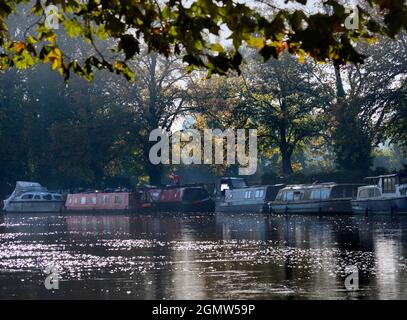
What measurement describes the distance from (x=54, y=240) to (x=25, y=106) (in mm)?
54326

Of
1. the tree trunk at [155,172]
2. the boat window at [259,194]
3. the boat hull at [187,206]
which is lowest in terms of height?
the boat hull at [187,206]

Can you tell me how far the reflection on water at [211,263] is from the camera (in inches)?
762

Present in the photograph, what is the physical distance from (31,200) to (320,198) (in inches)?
1384

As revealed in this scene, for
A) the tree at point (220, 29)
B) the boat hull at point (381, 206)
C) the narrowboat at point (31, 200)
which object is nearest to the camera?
the tree at point (220, 29)

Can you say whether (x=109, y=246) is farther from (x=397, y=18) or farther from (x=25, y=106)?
(x=25, y=106)

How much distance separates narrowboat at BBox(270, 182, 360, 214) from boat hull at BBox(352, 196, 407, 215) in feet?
9.41

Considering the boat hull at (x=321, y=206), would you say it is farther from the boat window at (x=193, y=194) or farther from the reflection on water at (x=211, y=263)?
the reflection on water at (x=211, y=263)

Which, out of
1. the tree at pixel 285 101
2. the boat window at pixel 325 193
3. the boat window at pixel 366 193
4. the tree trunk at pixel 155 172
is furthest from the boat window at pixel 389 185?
the tree trunk at pixel 155 172

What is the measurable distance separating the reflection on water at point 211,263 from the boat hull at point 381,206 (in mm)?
8695

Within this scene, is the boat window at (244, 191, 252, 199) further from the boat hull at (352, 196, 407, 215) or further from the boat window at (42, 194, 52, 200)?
the boat window at (42, 194, 52, 200)

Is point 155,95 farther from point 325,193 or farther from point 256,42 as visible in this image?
point 256,42

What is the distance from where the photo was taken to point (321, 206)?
199 feet

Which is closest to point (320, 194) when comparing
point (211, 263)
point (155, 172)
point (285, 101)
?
point (285, 101)
